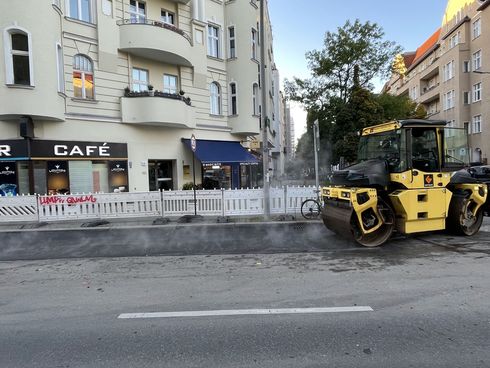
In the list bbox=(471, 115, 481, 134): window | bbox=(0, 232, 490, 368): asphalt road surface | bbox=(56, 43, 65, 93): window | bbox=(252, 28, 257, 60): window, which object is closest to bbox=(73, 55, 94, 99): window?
bbox=(56, 43, 65, 93): window

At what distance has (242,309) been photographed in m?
4.42

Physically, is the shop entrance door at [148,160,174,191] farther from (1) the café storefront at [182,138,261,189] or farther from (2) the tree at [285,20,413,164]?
(2) the tree at [285,20,413,164]

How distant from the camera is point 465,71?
35906 mm

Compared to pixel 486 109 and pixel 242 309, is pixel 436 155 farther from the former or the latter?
pixel 486 109

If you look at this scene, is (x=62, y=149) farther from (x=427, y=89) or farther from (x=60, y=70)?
(x=427, y=89)

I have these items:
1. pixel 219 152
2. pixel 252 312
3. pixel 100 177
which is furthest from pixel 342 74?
pixel 252 312

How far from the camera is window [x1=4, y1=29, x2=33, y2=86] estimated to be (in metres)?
12.6

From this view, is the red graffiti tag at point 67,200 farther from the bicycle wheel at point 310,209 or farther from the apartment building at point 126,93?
the bicycle wheel at point 310,209

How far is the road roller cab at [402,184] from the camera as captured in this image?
775 cm

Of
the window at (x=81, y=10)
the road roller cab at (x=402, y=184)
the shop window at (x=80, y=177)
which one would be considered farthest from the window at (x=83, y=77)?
the road roller cab at (x=402, y=184)

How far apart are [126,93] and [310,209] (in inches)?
389

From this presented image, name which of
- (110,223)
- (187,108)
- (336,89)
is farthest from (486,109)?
(110,223)

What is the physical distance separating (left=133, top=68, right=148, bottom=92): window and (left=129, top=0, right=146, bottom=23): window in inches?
90.4

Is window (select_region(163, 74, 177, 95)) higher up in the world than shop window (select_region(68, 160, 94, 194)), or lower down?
higher up
